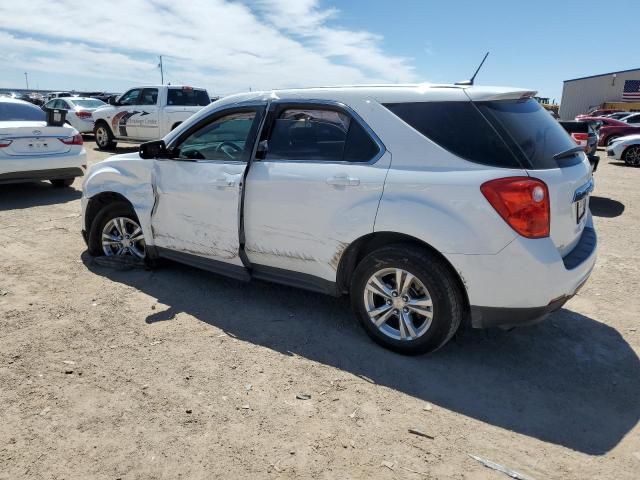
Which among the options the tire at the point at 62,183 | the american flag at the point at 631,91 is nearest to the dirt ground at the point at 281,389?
the tire at the point at 62,183

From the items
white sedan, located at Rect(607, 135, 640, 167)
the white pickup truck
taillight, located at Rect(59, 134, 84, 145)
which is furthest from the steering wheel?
white sedan, located at Rect(607, 135, 640, 167)

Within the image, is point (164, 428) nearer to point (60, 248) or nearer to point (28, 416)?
point (28, 416)

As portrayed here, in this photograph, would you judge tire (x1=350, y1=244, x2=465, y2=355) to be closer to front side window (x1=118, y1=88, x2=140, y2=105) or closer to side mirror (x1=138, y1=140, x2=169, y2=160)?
side mirror (x1=138, y1=140, x2=169, y2=160)

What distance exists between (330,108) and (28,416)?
8.81 feet

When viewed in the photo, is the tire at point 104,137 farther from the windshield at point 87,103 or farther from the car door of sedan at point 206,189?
the car door of sedan at point 206,189

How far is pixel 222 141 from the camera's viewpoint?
4125 millimetres

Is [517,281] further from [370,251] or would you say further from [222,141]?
[222,141]

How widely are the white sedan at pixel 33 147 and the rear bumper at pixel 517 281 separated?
7.24m

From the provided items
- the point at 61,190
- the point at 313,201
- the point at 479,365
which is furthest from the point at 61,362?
the point at 61,190

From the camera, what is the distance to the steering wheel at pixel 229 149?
3.94 meters

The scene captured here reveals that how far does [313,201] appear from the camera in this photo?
345cm

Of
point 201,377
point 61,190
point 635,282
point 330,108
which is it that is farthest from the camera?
point 61,190

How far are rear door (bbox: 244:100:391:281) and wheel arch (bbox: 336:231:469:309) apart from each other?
56mm

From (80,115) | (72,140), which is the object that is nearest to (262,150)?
(72,140)
